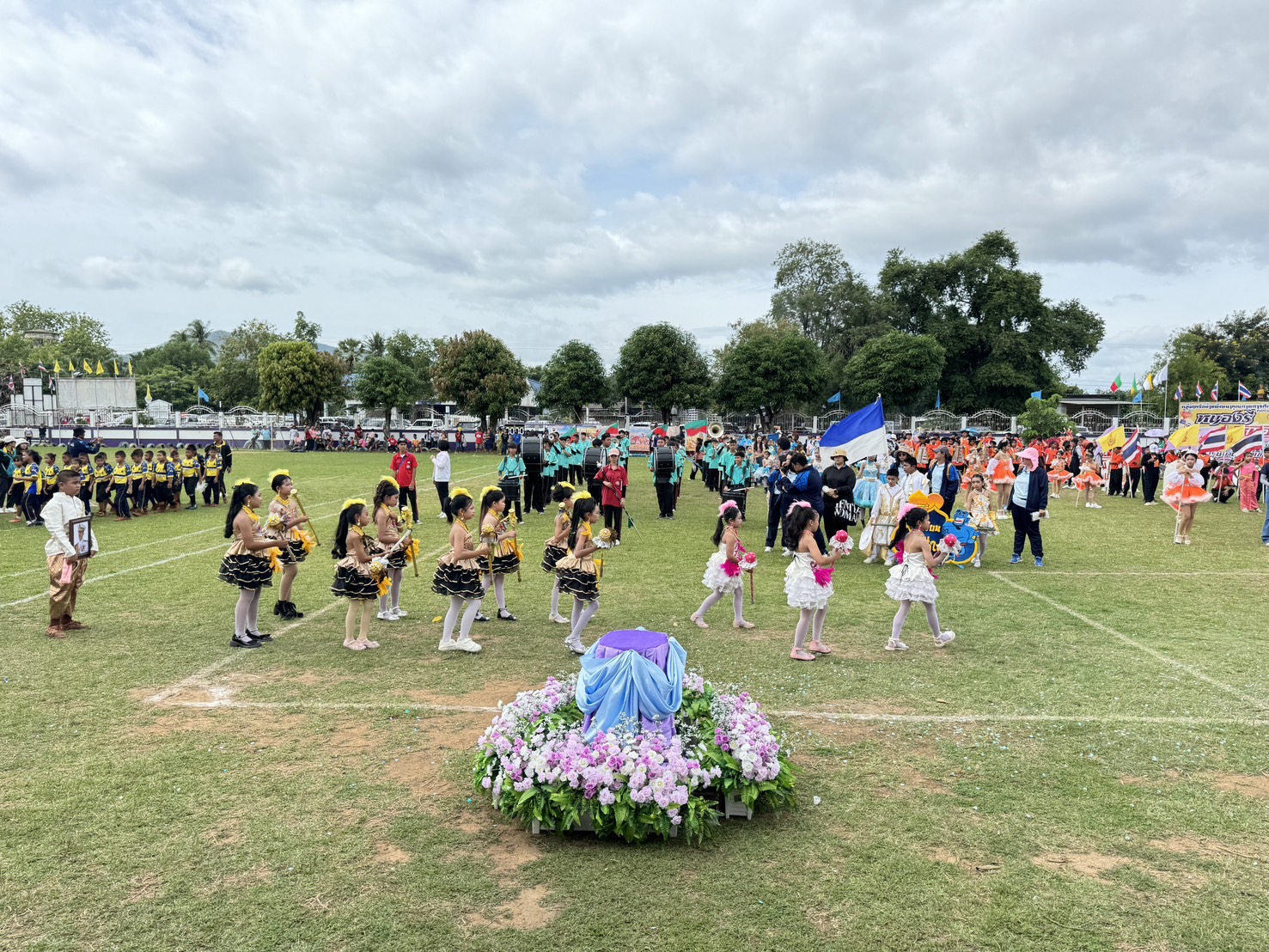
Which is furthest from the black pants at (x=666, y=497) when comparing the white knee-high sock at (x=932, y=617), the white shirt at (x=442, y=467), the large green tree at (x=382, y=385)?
the large green tree at (x=382, y=385)

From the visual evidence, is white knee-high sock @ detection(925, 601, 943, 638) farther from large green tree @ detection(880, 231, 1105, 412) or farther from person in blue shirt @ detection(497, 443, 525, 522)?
large green tree @ detection(880, 231, 1105, 412)

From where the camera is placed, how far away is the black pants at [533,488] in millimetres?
19922

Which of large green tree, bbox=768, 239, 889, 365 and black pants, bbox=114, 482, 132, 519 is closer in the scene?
black pants, bbox=114, 482, 132, 519

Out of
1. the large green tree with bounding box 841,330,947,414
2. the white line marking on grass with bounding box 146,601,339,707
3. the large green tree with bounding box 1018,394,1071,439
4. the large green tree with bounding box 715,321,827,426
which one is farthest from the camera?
the large green tree with bounding box 715,321,827,426

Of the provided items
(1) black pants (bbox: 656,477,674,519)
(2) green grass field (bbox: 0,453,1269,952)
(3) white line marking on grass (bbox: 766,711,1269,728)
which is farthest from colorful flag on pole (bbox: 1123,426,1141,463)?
(3) white line marking on grass (bbox: 766,711,1269,728)

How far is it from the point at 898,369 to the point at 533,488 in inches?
1446

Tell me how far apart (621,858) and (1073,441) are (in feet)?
103

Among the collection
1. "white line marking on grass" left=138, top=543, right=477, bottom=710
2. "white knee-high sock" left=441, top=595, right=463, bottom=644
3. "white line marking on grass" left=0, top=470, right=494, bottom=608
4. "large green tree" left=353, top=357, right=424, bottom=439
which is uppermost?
"large green tree" left=353, top=357, right=424, bottom=439

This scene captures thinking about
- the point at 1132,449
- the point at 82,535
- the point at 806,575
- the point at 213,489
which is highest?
the point at 1132,449

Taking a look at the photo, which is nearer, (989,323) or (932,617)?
(932,617)

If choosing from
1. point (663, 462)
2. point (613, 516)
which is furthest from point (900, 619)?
point (663, 462)

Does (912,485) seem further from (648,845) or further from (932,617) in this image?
(648,845)

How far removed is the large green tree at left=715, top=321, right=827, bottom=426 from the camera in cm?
5300

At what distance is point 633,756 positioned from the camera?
15.7 ft
